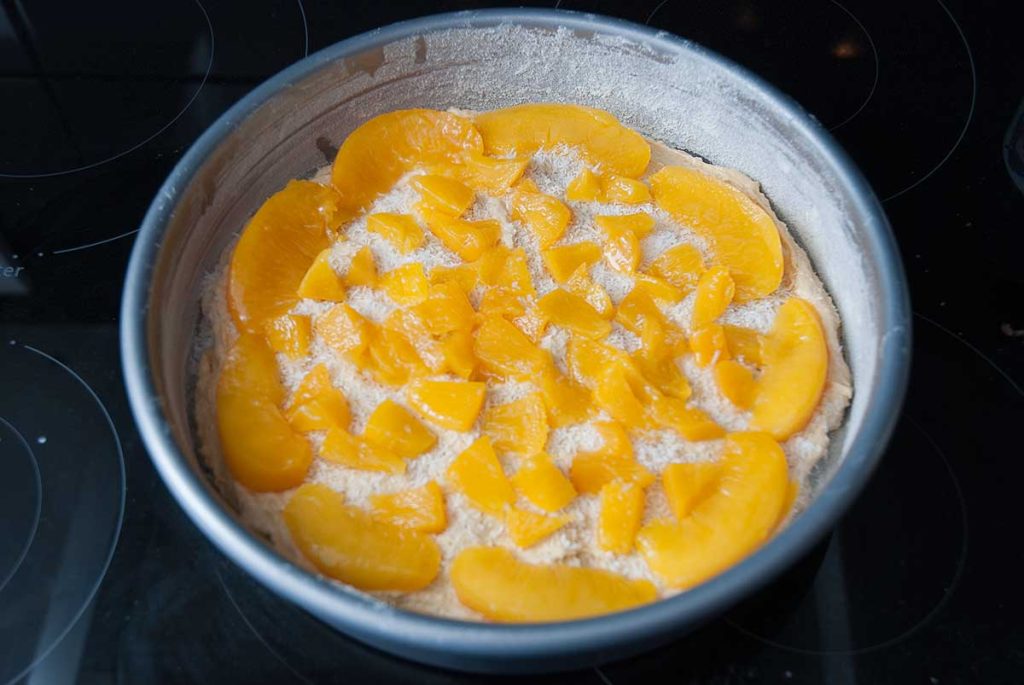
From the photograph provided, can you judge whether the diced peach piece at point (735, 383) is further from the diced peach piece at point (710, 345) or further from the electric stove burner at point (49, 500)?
the electric stove burner at point (49, 500)

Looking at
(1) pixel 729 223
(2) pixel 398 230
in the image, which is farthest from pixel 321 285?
(1) pixel 729 223

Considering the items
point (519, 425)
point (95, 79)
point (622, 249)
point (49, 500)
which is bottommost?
point (49, 500)

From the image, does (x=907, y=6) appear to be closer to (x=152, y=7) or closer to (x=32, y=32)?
(x=152, y=7)

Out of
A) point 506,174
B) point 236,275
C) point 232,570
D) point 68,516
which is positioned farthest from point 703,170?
point 68,516

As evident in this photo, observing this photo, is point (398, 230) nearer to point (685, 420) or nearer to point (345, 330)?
point (345, 330)

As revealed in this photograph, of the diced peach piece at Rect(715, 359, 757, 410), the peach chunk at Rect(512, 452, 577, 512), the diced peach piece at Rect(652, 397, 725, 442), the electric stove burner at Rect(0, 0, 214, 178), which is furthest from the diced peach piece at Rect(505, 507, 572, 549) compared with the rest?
the electric stove burner at Rect(0, 0, 214, 178)

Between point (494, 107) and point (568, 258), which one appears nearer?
point (568, 258)
